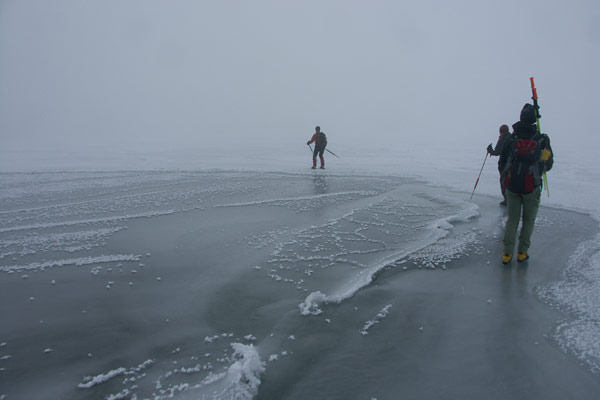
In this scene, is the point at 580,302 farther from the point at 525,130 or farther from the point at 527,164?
the point at 525,130

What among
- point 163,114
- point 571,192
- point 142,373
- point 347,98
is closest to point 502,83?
point 347,98

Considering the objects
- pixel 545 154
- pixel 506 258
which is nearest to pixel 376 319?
pixel 506 258

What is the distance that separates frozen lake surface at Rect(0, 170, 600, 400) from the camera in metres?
2.88

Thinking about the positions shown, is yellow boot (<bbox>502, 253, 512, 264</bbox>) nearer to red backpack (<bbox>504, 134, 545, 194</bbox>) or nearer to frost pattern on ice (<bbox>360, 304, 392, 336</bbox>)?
red backpack (<bbox>504, 134, 545, 194</bbox>)

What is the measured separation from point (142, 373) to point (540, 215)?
836 cm

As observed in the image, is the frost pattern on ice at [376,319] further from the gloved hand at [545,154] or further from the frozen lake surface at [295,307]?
the gloved hand at [545,154]

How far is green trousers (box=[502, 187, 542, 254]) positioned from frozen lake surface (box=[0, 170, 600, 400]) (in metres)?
0.41

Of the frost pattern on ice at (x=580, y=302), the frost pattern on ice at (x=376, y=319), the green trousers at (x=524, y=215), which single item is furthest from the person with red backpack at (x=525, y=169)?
the frost pattern on ice at (x=376, y=319)

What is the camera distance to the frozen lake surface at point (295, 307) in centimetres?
288

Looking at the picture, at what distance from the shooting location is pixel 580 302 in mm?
4066

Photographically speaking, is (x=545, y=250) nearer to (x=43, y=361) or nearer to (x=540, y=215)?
(x=540, y=215)

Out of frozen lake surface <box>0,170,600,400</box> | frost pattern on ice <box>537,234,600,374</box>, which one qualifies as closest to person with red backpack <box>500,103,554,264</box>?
frozen lake surface <box>0,170,600,400</box>

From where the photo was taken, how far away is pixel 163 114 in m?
113

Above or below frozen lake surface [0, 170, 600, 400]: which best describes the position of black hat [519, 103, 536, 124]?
above
